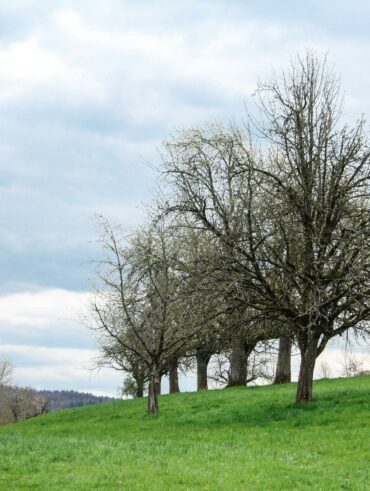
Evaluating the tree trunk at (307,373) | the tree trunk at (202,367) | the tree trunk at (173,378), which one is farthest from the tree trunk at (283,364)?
the tree trunk at (307,373)

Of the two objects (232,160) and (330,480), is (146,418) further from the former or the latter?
(330,480)

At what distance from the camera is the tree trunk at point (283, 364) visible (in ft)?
145

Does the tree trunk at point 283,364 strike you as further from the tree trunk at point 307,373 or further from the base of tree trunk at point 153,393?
the tree trunk at point 307,373

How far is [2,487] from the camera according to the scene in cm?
1502

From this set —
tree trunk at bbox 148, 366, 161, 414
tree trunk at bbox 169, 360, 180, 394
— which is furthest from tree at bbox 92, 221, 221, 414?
tree trunk at bbox 169, 360, 180, 394

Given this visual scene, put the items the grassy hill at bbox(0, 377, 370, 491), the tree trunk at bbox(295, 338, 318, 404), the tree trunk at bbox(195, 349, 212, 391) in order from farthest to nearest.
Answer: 1. the tree trunk at bbox(195, 349, 212, 391)
2. the tree trunk at bbox(295, 338, 318, 404)
3. the grassy hill at bbox(0, 377, 370, 491)

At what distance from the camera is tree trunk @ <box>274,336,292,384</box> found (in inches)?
1746

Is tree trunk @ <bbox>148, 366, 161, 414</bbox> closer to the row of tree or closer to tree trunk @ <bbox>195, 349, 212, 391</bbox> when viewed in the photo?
the row of tree

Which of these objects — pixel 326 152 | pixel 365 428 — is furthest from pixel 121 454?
pixel 326 152

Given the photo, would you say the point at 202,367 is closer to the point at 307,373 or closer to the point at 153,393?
the point at 153,393

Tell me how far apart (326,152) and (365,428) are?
11.8 metres

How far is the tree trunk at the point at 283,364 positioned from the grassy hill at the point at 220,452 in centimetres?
1366

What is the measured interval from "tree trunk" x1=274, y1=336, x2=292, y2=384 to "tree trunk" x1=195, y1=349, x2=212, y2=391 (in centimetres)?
892

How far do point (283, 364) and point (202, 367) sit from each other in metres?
10.6
